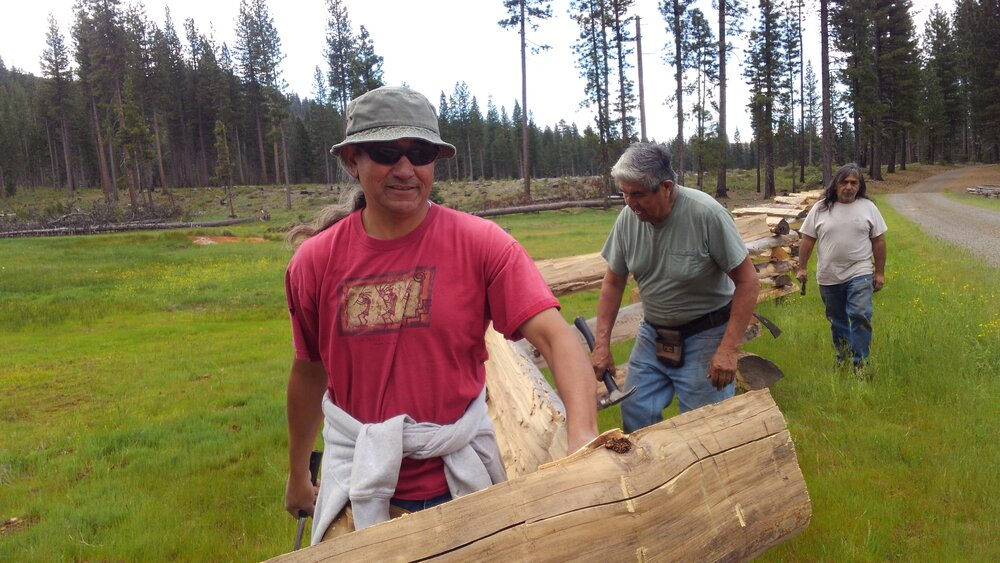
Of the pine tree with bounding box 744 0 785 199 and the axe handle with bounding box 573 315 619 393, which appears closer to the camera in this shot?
the axe handle with bounding box 573 315 619 393

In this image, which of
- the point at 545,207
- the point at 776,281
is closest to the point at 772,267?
the point at 776,281

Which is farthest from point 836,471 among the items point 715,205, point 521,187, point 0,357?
point 521,187

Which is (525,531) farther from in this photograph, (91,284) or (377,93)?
(91,284)

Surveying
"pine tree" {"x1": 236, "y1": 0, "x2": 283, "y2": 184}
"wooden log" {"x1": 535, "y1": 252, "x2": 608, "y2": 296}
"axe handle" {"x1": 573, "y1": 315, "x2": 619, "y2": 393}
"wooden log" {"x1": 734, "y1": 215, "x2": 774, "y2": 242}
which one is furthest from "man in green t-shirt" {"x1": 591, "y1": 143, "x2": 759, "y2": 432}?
"pine tree" {"x1": 236, "y1": 0, "x2": 283, "y2": 184}

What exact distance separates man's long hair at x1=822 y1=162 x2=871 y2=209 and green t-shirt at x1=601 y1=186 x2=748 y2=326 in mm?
3094

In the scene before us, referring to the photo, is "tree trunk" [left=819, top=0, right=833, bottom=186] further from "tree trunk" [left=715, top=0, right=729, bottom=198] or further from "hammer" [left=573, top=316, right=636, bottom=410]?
"hammer" [left=573, top=316, right=636, bottom=410]

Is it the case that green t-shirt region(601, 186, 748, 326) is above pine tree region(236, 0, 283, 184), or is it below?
below

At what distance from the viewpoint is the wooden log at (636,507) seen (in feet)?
4.65

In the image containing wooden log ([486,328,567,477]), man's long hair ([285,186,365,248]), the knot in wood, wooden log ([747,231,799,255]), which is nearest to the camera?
the knot in wood

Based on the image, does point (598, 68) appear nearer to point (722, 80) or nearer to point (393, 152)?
point (722, 80)

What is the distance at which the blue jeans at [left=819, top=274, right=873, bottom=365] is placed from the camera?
19.7ft

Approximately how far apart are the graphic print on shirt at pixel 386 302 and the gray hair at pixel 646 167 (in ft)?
6.24

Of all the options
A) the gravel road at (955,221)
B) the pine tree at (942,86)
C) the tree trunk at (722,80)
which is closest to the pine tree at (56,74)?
the tree trunk at (722,80)

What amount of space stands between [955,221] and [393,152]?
24.4m
